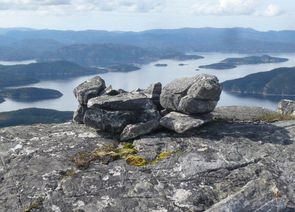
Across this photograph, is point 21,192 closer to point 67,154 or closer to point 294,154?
point 67,154

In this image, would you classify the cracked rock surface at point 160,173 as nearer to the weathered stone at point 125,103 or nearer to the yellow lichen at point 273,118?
the weathered stone at point 125,103

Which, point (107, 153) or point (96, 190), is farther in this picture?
point (107, 153)

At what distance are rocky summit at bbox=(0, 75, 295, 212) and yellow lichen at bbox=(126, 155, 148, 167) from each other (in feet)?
0.12

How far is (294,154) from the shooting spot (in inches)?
600

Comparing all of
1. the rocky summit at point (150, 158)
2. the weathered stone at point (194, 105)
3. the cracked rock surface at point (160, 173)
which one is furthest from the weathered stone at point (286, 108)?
the weathered stone at point (194, 105)

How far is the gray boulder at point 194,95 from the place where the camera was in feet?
55.6

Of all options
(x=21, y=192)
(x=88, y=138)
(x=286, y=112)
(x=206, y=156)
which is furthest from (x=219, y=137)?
(x=286, y=112)

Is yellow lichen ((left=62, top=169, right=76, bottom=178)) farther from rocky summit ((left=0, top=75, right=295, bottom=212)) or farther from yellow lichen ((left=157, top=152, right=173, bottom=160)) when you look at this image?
yellow lichen ((left=157, top=152, right=173, bottom=160))

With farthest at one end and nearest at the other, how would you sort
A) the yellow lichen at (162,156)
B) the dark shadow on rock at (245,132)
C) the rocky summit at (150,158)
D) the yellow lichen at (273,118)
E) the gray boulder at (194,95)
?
the yellow lichen at (273,118) < the gray boulder at (194,95) < the dark shadow on rock at (245,132) < the yellow lichen at (162,156) < the rocky summit at (150,158)

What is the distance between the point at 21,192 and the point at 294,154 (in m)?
9.61

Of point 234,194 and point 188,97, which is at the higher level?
point 188,97

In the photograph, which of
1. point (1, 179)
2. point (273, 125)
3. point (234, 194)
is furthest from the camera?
point (273, 125)

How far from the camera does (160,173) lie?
1417cm

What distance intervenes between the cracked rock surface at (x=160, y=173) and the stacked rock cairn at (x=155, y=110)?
16.8 inches
